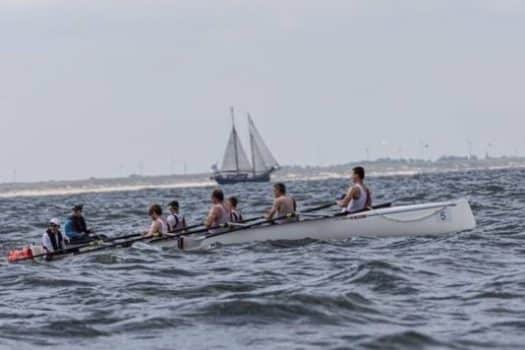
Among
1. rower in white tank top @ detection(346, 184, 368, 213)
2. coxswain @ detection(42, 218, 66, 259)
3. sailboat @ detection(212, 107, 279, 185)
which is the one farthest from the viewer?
sailboat @ detection(212, 107, 279, 185)

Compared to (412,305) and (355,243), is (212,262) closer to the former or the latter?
(355,243)

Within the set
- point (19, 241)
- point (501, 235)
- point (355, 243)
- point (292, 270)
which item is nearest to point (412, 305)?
point (292, 270)

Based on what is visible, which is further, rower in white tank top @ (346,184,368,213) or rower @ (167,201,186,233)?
rower @ (167,201,186,233)

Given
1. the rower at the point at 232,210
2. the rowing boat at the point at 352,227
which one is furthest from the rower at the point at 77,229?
the rower at the point at 232,210

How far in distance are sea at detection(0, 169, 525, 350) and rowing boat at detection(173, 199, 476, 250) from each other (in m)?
0.53

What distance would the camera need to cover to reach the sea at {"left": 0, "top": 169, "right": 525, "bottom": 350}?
14867mm

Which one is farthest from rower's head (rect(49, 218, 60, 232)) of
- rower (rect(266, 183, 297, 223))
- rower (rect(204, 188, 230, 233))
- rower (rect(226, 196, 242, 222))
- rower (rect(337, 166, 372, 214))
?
rower (rect(337, 166, 372, 214))

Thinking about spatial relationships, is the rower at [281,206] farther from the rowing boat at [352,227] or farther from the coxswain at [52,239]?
the coxswain at [52,239]

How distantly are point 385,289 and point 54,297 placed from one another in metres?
5.47

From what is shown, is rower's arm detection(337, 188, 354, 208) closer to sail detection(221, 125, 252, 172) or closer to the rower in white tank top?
the rower in white tank top

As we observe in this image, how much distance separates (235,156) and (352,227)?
139 meters

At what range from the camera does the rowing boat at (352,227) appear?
28.1 meters

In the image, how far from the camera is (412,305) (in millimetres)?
16734

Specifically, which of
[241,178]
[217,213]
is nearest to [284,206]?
[217,213]
